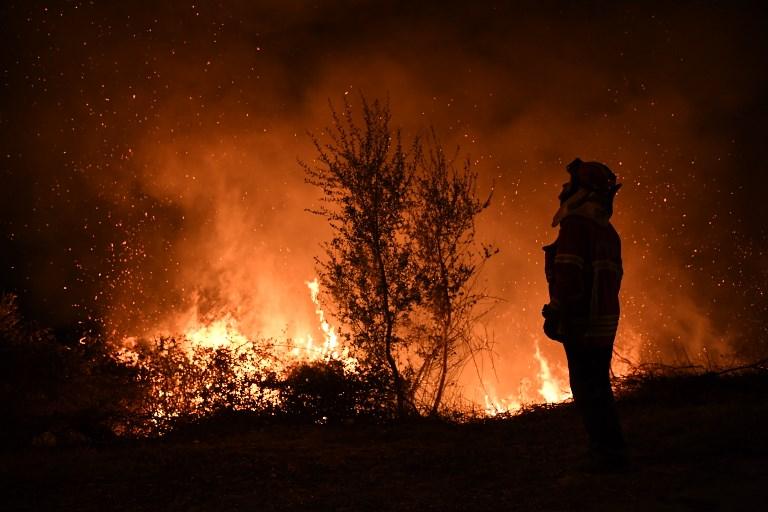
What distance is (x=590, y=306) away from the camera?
4633 millimetres

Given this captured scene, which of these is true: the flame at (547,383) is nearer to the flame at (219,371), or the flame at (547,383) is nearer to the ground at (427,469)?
the flame at (219,371)

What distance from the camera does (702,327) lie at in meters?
28.5

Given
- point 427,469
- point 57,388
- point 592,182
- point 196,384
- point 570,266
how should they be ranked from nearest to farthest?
point 570,266, point 592,182, point 427,469, point 57,388, point 196,384

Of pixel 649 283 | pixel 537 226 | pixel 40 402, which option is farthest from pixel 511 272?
pixel 40 402

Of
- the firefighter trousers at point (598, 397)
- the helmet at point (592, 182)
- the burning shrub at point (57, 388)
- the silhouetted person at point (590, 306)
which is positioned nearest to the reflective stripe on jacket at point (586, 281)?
the silhouetted person at point (590, 306)

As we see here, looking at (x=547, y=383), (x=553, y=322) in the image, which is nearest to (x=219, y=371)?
(x=553, y=322)

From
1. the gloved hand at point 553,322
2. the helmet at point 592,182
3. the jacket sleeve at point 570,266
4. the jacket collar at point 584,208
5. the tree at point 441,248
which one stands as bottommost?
the gloved hand at point 553,322

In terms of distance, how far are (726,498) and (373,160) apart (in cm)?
597

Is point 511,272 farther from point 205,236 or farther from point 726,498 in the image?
point 726,498

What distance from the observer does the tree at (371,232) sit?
8820 millimetres

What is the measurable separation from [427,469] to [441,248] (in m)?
4.23

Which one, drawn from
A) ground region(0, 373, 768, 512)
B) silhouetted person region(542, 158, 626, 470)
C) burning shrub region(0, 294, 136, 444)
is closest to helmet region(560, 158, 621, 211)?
silhouetted person region(542, 158, 626, 470)

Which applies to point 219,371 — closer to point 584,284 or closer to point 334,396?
point 334,396

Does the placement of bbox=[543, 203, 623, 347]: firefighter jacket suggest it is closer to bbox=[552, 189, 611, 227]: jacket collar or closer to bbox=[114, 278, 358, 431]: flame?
bbox=[552, 189, 611, 227]: jacket collar
